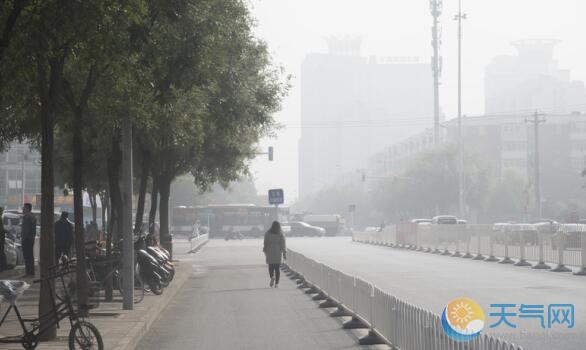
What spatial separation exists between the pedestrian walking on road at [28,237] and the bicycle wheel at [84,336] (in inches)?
763

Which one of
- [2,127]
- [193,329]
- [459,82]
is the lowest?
[193,329]

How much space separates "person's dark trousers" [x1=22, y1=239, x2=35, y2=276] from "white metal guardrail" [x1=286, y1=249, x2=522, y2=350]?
37.5 feet

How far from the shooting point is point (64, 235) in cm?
3075

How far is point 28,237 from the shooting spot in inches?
1266

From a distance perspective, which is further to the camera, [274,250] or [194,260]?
[194,260]

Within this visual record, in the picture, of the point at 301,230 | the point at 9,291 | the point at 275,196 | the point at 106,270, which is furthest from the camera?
the point at 301,230

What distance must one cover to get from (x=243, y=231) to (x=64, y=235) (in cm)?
7105

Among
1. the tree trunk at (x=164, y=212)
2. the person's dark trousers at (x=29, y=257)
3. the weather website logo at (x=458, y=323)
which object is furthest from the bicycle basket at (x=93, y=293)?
the tree trunk at (x=164, y=212)

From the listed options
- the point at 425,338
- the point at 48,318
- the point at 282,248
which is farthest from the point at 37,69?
the point at 282,248

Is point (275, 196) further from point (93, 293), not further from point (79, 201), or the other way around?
point (79, 201)

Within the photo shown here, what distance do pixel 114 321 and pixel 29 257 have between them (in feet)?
48.6

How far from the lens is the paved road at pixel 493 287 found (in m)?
15.1

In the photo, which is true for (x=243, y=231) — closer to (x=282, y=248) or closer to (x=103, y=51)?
(x=282, y=248)

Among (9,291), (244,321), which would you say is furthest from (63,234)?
(9,291)
